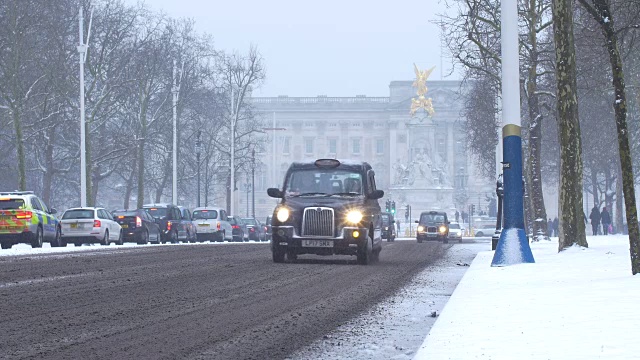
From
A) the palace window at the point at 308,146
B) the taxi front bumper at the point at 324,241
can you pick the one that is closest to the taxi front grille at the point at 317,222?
the taxi front bumper at the point at 324,241

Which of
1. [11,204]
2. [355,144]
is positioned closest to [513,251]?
[11,204]

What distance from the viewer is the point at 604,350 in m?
8.28

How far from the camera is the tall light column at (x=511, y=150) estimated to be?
22.1m

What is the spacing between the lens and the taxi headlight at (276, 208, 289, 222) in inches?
1046

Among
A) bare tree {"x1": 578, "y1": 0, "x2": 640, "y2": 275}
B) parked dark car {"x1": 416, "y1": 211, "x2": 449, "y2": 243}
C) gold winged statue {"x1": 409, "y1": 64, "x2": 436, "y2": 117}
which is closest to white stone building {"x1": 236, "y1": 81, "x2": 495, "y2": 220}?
gold winged statue {"x1": 409, "y1": 64, "x2": 436, "y2": 117}

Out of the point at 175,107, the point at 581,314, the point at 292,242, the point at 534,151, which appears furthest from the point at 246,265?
the point at 175,107

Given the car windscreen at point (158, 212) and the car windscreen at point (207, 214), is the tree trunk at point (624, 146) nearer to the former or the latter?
the car windscreen at point (158, 212)

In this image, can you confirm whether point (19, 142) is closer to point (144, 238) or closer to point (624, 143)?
point (144, 238)

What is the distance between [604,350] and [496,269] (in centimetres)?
1368

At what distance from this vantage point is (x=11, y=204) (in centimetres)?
3891

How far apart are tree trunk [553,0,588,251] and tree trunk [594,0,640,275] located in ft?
24.0

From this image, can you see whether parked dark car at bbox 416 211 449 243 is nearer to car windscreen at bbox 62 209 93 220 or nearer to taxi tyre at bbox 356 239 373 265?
car windscreen at bbox 62 209 93 220

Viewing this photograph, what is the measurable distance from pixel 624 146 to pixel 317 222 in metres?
9.33

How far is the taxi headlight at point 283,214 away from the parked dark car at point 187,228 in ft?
114
